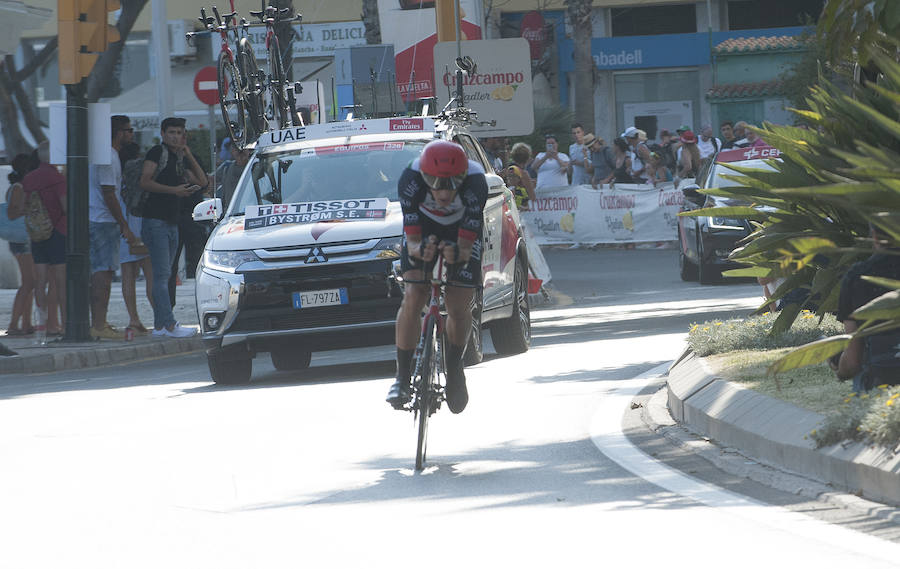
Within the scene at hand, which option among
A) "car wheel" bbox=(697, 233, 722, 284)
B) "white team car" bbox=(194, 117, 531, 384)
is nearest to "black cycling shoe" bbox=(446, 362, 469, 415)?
"white team car" bbox=(194, 117, 531, 384)

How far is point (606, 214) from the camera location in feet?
101

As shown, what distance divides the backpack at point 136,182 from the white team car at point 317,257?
9.14 feet

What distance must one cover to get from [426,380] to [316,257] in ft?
14.0

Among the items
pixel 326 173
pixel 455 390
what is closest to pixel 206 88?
pixel 326 173

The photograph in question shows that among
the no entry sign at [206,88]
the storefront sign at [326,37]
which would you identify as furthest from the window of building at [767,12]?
the no entry sign at [206,88]

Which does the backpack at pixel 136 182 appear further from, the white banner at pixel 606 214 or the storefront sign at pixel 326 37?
the storefront sign at pixel 326 37

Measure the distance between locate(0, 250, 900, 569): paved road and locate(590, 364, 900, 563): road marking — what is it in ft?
0.05

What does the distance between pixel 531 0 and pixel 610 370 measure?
3897 cm

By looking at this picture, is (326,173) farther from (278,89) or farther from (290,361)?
(278,89)

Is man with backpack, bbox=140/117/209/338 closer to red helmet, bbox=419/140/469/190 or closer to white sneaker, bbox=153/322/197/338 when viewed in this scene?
white sneaker, bbox=153/322/197/338

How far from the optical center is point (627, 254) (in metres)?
29.4

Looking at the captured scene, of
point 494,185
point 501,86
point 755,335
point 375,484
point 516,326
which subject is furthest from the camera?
point 501,86

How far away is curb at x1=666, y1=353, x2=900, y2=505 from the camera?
702cm

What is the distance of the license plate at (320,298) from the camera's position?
12719mm
